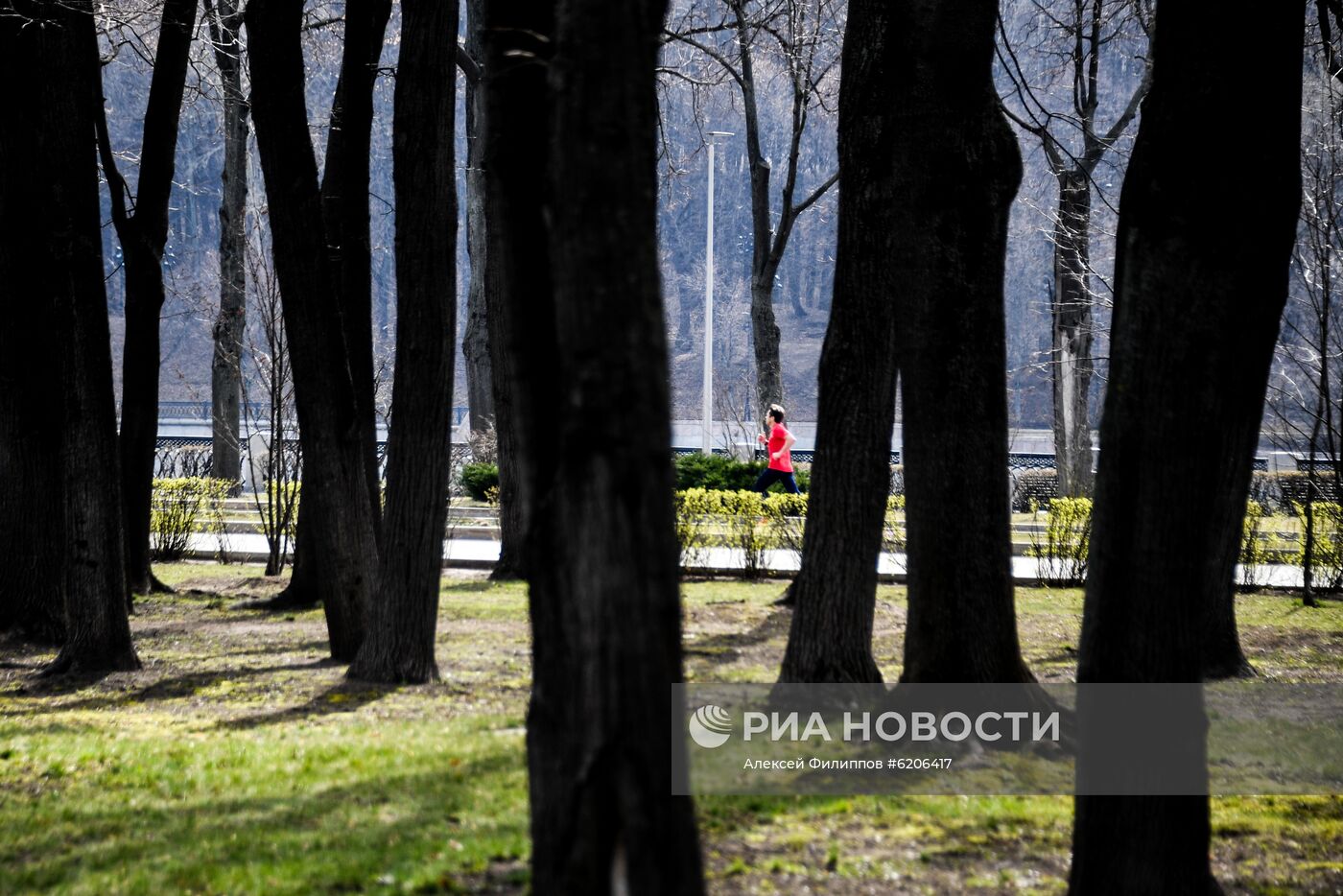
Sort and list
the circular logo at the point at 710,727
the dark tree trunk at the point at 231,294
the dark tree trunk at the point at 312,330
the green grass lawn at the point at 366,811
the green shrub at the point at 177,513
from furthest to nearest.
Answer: the dark tree trunk at the point at 231,294 → the green shrub at the point at 177,513 → the dark tree trunk at the point at 312,330 → the circular logo at the point at 710,727 → the green grass lawn at the point at 366,811

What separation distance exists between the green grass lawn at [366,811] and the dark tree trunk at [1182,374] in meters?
0.79

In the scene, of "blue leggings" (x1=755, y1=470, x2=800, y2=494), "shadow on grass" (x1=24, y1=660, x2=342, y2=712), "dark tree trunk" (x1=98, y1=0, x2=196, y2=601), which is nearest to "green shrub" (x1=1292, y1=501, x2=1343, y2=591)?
"blue leggings" (x1=755, y1=470, x2=800, y2=494)

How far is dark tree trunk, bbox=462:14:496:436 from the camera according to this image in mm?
19375

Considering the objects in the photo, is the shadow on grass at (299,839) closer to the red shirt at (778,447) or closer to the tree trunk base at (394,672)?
the tree trunk base at (394,672)

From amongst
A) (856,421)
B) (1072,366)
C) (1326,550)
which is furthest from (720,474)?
(856,421)

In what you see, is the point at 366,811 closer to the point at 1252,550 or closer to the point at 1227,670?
the point at 1227,670

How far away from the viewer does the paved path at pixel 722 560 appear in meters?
15.2

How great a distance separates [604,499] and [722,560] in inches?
539

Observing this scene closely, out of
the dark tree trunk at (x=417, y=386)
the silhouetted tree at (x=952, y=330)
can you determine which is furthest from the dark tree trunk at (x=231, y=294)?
the silhouetted tree at (x=952, y=330)

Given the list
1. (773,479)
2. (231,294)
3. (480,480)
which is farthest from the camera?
(480,480)

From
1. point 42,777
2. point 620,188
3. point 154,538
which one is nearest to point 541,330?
point 620,188

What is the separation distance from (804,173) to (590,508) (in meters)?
93.9

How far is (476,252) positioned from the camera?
23.8 metres

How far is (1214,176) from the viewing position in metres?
3.71
